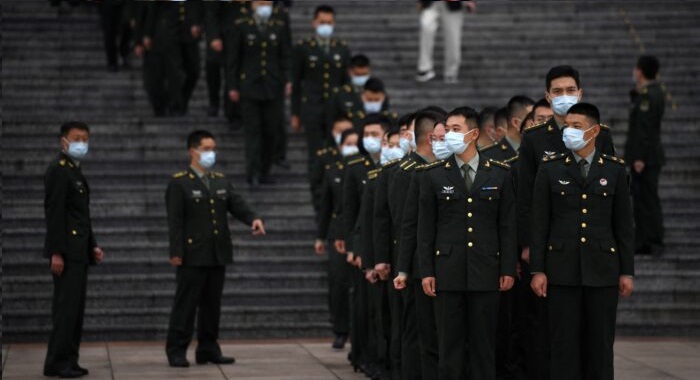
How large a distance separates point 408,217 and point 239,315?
18.9ft

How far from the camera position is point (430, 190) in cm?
1058

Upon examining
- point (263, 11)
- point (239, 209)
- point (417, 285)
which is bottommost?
point (417, 285)

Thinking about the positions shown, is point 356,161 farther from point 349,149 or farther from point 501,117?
point 501,117

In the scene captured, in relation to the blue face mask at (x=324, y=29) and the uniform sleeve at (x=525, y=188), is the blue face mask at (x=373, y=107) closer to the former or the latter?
the blue face mask at (x=324, y=29)

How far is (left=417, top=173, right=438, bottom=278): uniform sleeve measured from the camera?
34.6ft

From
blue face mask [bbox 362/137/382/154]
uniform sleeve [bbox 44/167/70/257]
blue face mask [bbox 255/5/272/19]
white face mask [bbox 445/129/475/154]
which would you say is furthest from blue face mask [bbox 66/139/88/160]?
blue face mask [bbox 255/5/272/19]

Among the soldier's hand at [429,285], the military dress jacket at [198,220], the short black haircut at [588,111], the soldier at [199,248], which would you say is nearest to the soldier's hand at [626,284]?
the short black haircut at [588,111]

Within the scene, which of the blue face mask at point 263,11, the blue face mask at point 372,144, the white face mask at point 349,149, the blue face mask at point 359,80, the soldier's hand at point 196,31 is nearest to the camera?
the blue face mask at point 372,144

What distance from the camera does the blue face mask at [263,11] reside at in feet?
61.1

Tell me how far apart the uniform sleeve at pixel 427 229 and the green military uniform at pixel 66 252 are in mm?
3907

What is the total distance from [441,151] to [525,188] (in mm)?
691

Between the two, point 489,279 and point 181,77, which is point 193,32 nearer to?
point 181,77

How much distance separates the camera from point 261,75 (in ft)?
60.8

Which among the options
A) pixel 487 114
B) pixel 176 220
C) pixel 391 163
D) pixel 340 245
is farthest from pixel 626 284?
pixel 176 220
